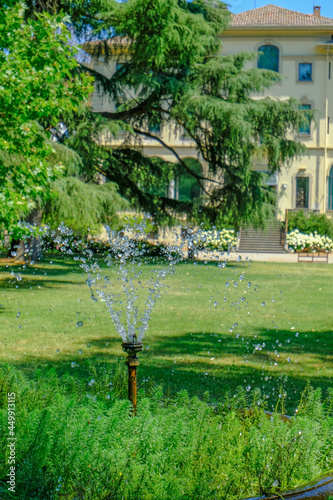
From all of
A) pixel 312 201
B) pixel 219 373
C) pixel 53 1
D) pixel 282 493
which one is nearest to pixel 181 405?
pixel 282 493

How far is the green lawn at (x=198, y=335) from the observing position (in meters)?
6.13

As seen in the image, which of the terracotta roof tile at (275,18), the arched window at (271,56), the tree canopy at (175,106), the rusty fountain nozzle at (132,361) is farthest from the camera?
the arched window at (271,56)

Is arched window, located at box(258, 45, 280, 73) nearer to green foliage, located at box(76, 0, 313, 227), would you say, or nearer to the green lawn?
green foliage, located at box(76, 0, 313, 227)

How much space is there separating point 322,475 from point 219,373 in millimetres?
3180

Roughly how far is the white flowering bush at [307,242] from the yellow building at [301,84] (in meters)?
3.87

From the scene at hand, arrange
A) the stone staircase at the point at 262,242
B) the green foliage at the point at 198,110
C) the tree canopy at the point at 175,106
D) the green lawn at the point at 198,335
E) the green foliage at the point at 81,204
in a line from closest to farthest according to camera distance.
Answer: the green lawn at the point at 198,335 → the green foliage at the point at 81,204 → the tree canopy at the point at 175,106 → the green foliage at the point at 198,110 → the stone staircase at the point at 262,242

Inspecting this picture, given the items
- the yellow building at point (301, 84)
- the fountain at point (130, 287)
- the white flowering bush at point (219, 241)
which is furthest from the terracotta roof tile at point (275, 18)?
the fountain at point (130, 287)

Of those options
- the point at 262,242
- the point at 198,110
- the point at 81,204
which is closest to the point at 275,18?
the point at 262,242

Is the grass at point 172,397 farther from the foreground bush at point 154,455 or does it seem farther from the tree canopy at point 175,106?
the tree canopy at point 175,106

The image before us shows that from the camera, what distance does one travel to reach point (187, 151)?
36.5 metres

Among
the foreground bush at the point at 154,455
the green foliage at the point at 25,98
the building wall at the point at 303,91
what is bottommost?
the foreground bush at the point at 154,455

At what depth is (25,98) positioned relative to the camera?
870 cm

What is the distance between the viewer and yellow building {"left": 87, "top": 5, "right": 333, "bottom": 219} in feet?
117

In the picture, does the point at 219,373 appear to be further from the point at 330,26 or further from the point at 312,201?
the point at 330,26
